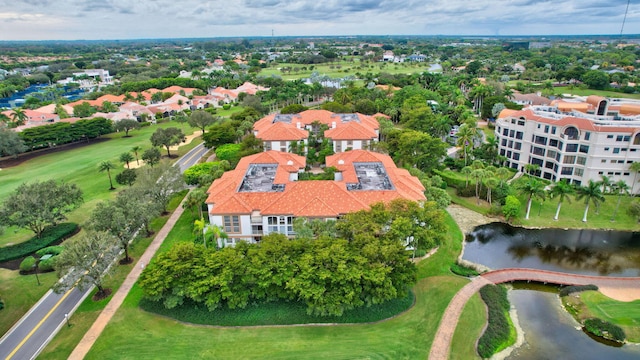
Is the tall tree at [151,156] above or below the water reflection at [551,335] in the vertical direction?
above

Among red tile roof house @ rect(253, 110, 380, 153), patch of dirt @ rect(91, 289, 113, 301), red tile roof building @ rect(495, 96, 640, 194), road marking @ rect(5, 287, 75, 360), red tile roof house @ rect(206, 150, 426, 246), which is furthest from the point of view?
red tile roof house @ rect(253, 110, 380, 153)

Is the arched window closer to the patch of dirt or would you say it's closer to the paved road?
the patch of dirt

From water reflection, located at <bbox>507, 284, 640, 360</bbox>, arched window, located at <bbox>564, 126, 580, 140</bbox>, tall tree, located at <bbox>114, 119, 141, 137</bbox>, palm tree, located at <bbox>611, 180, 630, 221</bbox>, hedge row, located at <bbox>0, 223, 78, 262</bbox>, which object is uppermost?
arched window, located at <bbox>564, 126, 580, 140</bbox>

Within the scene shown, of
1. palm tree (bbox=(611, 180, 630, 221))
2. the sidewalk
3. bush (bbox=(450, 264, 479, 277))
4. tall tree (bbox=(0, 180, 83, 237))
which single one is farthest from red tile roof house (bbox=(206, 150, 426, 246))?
palm tree (bbox=(611, 180, 630, 221))

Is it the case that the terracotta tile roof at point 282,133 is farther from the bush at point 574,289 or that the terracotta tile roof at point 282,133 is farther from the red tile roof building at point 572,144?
the bush at point 574,289

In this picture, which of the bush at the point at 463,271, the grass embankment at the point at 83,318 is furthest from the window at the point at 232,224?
the bush at the point at 463,271

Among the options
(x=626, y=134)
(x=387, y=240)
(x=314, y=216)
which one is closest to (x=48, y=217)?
(x=314, y=216)

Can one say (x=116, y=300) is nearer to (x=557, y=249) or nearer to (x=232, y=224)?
(x=232, y=224)
